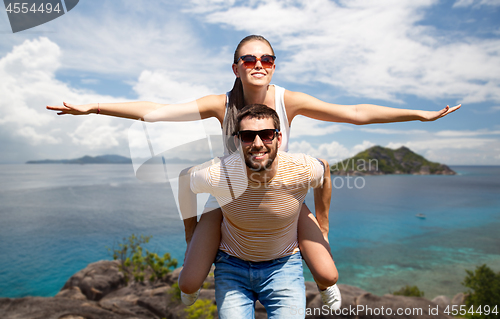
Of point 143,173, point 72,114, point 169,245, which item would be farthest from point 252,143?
point 169,245

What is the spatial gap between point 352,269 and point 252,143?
1813 inches

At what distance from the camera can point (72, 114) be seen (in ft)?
8.92

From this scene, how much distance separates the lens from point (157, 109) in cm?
293

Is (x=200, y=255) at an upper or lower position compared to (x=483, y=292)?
upper

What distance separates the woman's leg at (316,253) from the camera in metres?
2.99

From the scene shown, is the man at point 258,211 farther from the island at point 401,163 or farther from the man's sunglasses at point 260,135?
the island at point 401,163

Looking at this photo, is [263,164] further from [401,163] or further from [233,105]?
[401,163]

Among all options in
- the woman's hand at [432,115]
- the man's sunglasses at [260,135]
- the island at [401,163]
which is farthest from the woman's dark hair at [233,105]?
the island at [401,163]

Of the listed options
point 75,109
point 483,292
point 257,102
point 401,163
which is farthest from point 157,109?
point 401,163

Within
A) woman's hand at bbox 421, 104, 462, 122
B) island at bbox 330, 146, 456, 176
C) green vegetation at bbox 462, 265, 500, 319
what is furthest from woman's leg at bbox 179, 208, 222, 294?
island at bbox 330, 146, 456, 176

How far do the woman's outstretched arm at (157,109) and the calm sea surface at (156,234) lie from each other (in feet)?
70.3

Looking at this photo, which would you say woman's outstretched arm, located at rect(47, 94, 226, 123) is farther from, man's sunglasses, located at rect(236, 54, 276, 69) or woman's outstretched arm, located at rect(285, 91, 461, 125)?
woman's outstretched arm, located at rect(285, 91, 461, 125)

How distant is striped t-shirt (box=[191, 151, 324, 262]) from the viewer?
→ 8.61 feet

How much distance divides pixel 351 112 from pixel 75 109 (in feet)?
9.25
